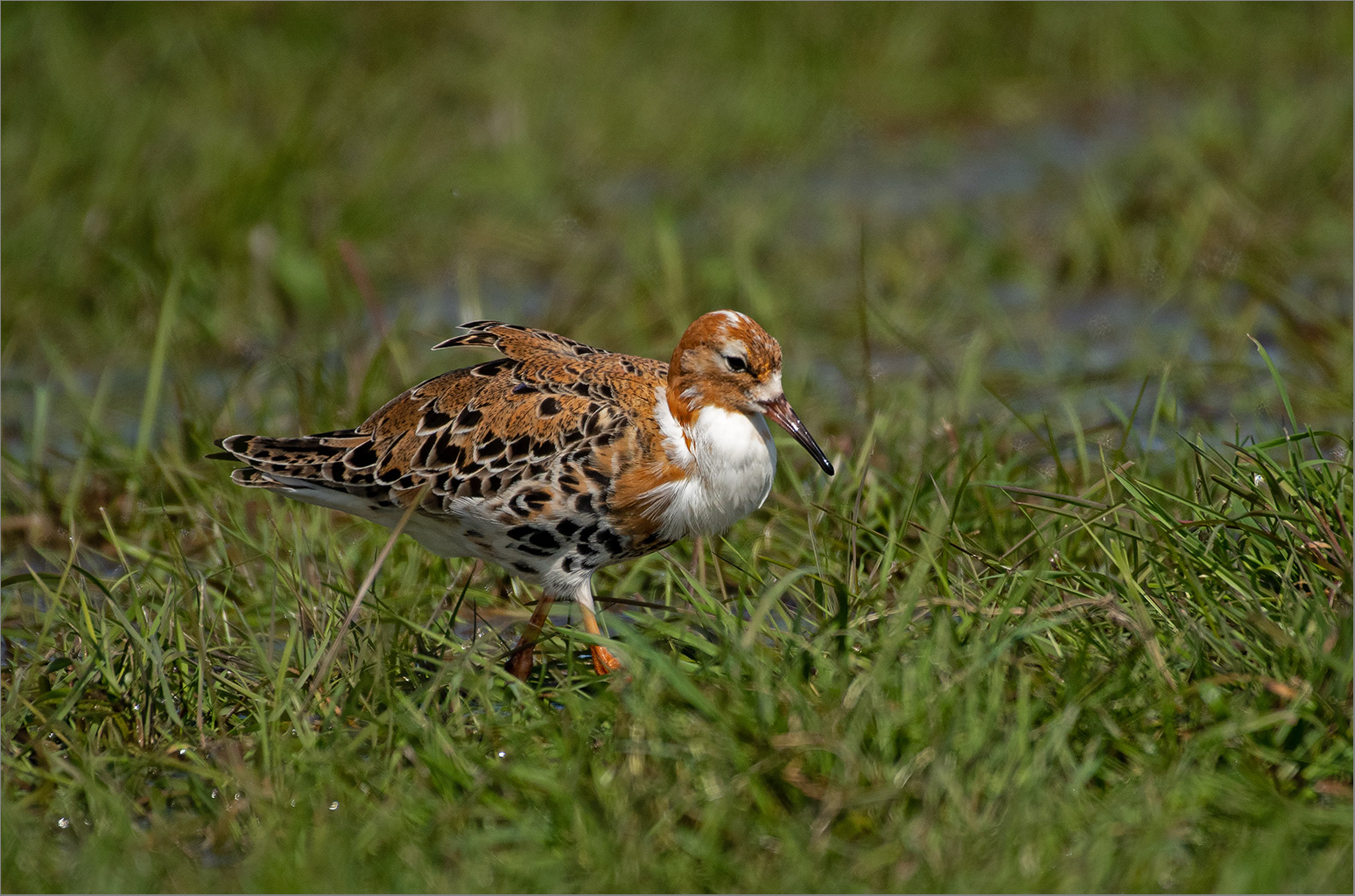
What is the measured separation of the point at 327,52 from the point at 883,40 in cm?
434

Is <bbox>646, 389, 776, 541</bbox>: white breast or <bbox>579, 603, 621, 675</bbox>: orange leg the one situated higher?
<bbox>646, 389, 776, 541</bbox>: white breast

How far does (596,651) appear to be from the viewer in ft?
16.4

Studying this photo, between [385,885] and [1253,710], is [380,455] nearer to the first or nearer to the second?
[385,885]

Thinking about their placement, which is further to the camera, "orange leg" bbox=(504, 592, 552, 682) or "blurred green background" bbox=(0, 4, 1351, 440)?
"blurred green background" bbox=(0, 4, 1351, 440)

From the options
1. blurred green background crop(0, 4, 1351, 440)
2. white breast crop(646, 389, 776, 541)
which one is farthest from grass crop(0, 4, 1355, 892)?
white breast crop(646, 389, 776, 541)

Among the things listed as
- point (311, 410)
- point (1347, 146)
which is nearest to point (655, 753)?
point (311, 410)

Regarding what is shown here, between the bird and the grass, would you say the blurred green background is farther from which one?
the bird

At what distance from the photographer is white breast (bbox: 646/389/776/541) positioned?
16.4ft

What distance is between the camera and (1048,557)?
482 centimetres

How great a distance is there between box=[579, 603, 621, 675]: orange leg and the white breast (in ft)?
1.12

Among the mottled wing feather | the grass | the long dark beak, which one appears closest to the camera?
the grass

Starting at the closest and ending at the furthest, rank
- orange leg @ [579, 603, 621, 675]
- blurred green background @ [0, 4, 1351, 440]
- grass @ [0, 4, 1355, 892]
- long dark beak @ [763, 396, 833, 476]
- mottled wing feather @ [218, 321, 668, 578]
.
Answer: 1. grass @ [0, 4, 1355, 892]
2. orange leg @ [579, 603, 621, 675]
3. mottled wing feather @ [218, 321, 668, 578]
4. long dark beak @ [763, 396, 833, 476]
5. blurred green background @ [0, 4, 1351, 440]

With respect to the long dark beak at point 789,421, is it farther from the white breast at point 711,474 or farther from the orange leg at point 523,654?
the orange leg at point 523,654

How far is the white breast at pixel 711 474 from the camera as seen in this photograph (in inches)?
197
